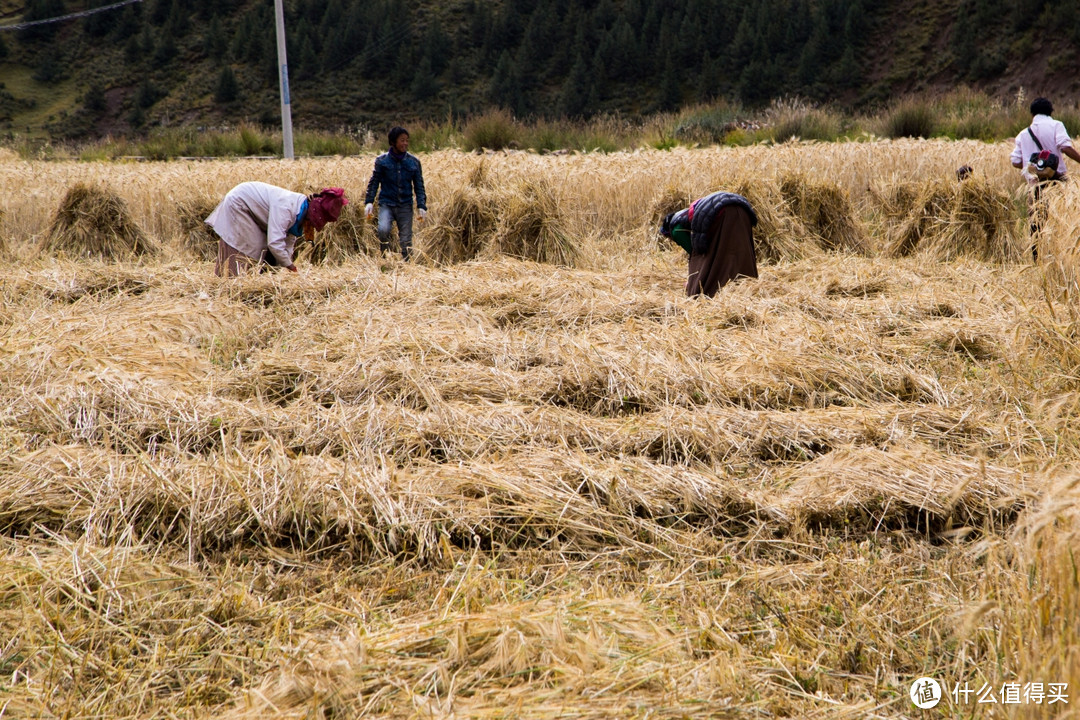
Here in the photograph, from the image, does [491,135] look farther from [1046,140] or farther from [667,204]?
[1046,140]

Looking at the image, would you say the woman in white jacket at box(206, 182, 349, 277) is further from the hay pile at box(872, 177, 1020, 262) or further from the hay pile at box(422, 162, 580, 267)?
the hay pile at box(872, 177, 1020, 262)

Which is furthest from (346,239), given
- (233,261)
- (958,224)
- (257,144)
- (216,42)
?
(216,42)

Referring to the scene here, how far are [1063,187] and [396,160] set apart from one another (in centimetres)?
524

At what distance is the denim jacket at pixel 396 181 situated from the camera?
804cm

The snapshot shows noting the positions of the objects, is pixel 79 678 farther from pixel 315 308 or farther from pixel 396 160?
pixel 396 160

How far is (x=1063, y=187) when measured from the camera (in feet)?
16.3

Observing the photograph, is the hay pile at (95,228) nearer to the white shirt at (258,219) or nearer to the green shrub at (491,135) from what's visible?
the white shirt at (258,219)

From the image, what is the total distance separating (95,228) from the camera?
905 cm

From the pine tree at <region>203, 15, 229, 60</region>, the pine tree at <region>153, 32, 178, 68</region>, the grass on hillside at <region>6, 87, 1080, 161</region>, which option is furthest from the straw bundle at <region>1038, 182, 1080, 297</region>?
the pine tree at <region>153, 32, 178, 68</region>

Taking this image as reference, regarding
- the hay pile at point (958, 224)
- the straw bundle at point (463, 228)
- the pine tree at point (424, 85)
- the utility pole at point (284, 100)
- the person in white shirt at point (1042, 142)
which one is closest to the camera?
the person in white shirt at point (1042, 142)

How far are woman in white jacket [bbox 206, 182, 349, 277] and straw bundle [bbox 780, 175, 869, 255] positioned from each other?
4510mm

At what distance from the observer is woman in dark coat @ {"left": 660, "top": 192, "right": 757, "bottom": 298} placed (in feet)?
20.1

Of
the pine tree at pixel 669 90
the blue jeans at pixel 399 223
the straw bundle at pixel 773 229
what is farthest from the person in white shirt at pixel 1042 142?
the pine tree at pixel 669 90

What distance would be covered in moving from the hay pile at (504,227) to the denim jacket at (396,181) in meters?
0.55
